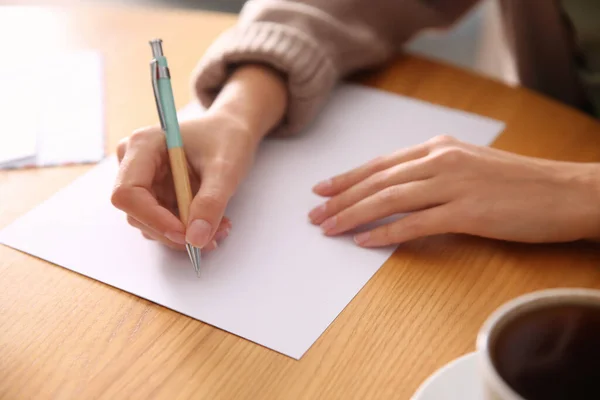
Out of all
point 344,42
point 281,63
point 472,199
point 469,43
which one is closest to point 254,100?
point 281,63

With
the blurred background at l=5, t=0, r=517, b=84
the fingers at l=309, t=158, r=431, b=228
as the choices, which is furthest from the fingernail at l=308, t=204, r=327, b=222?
the blurred background at l=5, t=0, r=517, b=84

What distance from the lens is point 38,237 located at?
0.63 meters

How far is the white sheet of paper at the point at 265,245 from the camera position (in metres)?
0.54

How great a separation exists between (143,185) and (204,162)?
7cm

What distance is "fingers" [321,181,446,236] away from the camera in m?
0.62

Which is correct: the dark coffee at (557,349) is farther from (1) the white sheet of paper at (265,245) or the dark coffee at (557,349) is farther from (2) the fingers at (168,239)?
(2) the fingers at (168,239)

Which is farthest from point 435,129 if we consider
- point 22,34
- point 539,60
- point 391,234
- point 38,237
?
point 22,34

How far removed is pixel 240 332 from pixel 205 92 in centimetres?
36

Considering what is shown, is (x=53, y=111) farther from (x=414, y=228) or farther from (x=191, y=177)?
(x=414, y=228)

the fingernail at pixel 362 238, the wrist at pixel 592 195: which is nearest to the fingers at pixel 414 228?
the fingernail at pixel 362 238

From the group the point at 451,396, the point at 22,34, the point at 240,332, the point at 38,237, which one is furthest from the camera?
the point at 22,34

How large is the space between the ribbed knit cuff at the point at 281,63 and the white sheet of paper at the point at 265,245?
0.09ft

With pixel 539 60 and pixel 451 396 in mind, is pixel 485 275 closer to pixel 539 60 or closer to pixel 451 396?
pixel 451 396

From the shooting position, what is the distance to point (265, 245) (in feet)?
2.00
